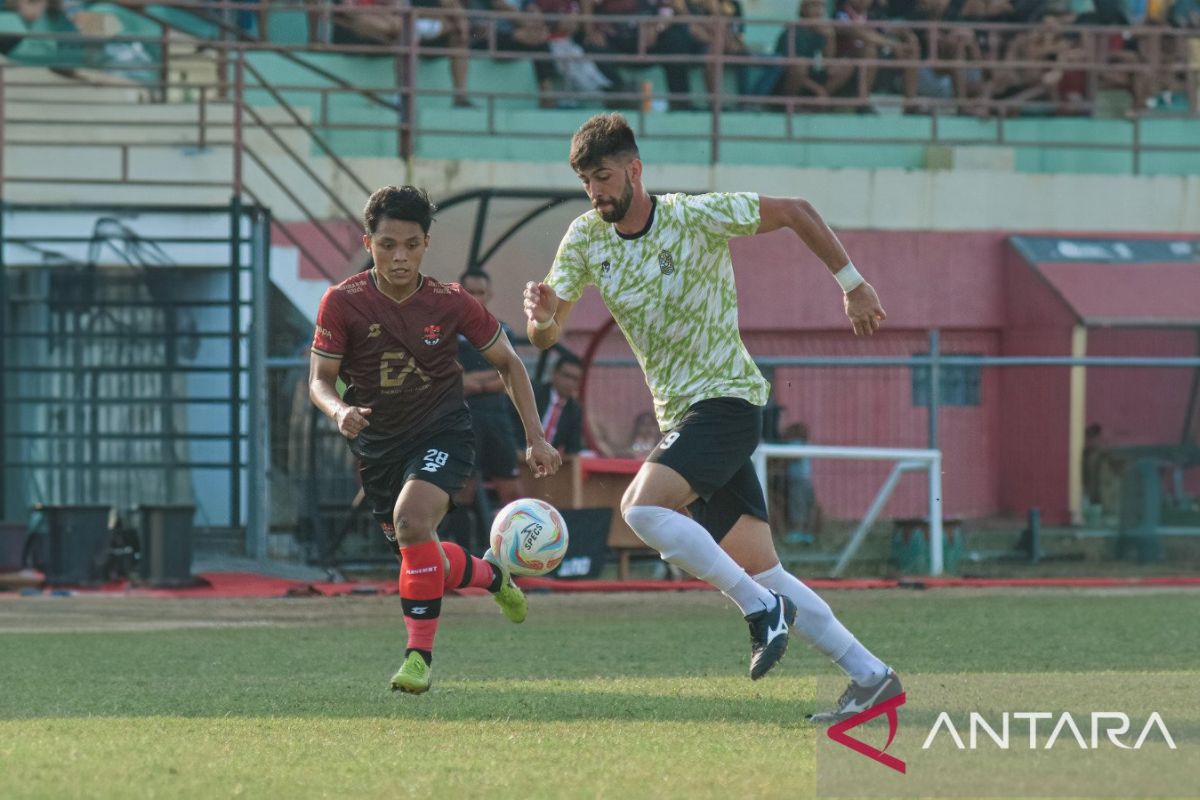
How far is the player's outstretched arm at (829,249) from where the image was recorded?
271 inches

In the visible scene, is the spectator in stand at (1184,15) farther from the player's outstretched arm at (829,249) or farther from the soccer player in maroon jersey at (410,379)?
the player's outstretched arm at (829,249)

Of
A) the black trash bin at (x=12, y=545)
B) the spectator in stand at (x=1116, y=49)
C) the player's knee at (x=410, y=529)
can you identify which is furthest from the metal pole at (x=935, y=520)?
the spectator in stand at (x=1116, y=49)

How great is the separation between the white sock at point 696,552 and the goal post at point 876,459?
905 cm

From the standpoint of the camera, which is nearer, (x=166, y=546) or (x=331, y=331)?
(x=331, y=331)

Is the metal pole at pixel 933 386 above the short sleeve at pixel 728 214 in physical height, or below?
below

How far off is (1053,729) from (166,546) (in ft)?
33.3

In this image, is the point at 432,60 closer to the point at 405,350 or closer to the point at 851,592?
the point at 851,592

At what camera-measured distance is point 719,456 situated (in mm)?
6988

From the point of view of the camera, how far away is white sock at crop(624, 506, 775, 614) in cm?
675

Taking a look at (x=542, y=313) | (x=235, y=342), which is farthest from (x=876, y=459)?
(x=542, y=313)

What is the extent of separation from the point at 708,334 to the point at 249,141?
14.1m

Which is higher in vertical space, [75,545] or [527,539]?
[527,539]

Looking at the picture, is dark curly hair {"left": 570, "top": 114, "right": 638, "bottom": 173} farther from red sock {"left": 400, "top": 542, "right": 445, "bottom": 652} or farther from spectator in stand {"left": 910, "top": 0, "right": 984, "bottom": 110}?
spectator in stand {"left": 910, "top": 0, "right": 984, "bottom": 110}

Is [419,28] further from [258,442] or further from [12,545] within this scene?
[12,545]
